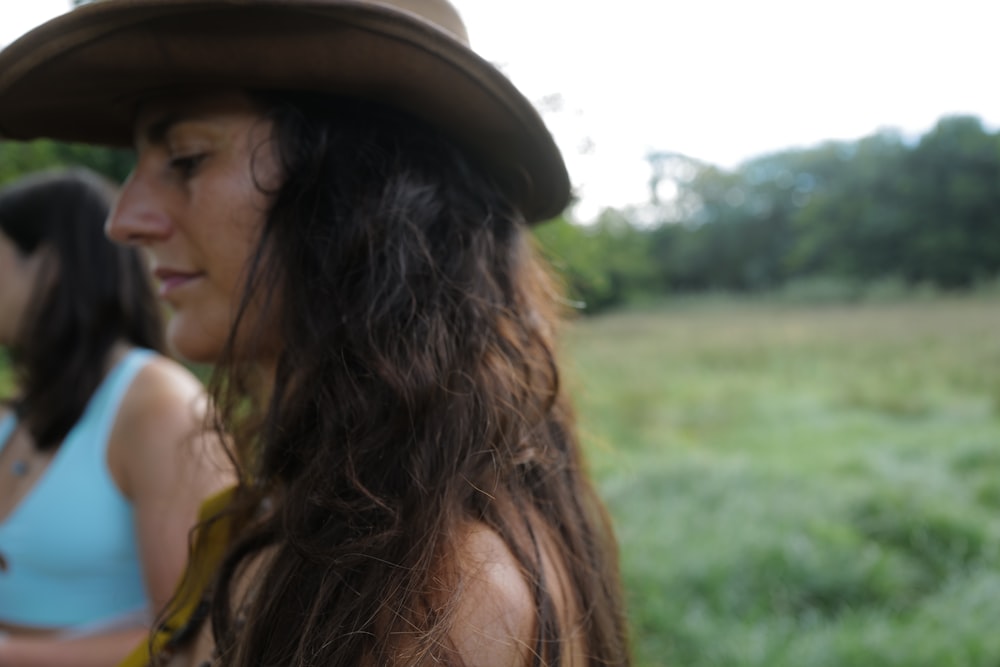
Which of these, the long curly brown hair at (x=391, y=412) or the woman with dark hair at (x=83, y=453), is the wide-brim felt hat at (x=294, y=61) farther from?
the woman with dark hair at (x=83, y=453)

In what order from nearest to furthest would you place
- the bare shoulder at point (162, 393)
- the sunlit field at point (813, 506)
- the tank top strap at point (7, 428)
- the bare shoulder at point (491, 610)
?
the bare shoulder at point (491, 610), the bare shoulder at point (162, 393), the tank top strap at point (7, 428), the sunlit field at point (813, 506)

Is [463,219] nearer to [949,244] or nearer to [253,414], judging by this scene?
[253,414]

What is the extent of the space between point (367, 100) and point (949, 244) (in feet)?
38.3

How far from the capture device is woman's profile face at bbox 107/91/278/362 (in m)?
1.18

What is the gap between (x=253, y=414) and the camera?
154cm

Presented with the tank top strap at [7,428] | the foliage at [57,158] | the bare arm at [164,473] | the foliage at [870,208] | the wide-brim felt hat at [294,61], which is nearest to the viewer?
the wide-brim felt hat at [294,61]

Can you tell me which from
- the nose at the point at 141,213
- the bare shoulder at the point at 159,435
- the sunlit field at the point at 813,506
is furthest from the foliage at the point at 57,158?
the nose at the point at 141,213

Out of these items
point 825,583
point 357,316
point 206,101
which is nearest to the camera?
point 357,316

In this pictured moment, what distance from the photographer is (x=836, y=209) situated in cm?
987

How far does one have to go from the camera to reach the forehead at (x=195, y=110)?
1196 millimetres

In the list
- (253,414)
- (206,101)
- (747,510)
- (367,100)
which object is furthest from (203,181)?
(747,510)

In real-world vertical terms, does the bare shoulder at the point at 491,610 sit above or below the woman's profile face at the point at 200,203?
below

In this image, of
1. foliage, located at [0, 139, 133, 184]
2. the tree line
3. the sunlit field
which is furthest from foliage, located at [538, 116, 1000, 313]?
foliage, located at [0, 139, 133, 184]

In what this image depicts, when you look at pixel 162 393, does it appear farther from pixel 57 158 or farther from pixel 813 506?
pixel 813 506
